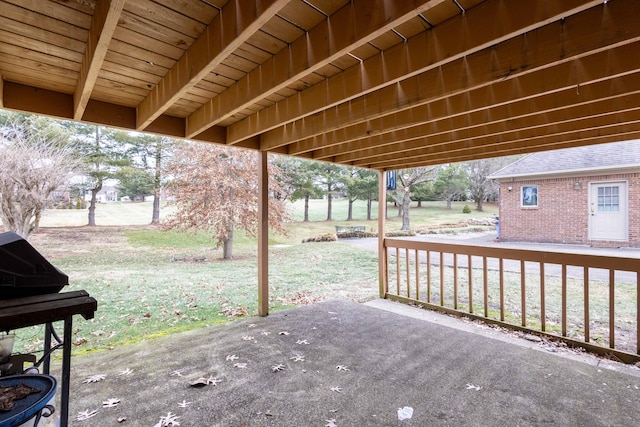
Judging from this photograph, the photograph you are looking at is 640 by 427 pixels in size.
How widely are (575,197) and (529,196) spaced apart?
1.23m

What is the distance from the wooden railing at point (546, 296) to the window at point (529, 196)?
4066mm

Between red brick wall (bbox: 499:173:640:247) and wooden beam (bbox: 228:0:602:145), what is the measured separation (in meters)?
10.1

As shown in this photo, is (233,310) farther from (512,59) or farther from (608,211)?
(608,211)

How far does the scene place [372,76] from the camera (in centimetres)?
190

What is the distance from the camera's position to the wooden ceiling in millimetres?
1392

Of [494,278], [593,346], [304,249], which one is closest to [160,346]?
[593,346]

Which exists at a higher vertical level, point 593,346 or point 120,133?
point 120,133

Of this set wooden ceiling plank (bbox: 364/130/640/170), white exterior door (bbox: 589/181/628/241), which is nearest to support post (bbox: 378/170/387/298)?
wooden ceiling plank (bbox: 364/130/640/170)

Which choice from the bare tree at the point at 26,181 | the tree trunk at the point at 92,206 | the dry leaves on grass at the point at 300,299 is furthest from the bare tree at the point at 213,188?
the tree trunk at the point at 92,206

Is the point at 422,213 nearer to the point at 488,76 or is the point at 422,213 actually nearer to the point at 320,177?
the point at 320,177

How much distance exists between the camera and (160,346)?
2930 millimetres

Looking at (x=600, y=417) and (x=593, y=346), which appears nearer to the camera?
(x=600, y=417)

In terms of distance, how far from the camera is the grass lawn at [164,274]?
159 inches

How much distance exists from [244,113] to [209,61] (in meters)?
1.40
